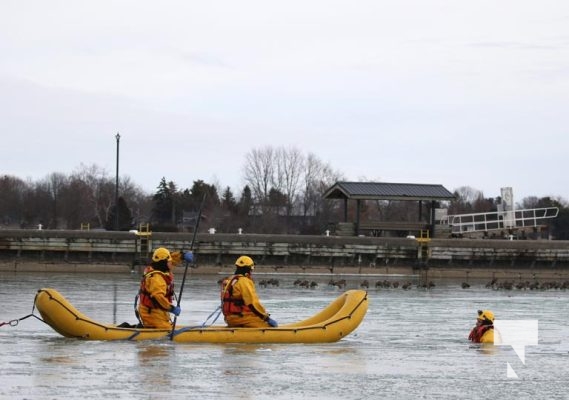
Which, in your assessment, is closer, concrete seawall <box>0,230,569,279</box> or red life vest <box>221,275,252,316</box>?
red life vest <box>221,275,252,316</box>

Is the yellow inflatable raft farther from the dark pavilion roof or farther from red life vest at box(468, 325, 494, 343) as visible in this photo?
the dark pavilion roof

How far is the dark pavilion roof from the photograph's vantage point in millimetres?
64375

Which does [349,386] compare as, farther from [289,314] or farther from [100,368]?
[289,314]

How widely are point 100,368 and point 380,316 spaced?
1449cm

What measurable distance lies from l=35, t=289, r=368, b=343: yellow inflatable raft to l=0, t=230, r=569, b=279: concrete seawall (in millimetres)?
36522

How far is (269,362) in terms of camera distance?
64.4 feet

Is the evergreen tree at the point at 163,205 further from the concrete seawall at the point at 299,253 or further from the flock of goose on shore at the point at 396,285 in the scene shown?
the flock of goose on shore at the point at 396,285

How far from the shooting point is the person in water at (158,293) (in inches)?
856

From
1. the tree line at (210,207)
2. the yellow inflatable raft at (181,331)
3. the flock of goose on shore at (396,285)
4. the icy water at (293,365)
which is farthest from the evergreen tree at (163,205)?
the yellow inflatable raft at (181,331)

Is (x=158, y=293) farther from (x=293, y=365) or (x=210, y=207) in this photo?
(x=210, y=207)

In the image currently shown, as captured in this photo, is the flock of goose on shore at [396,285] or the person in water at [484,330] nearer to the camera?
the person in water at [484,330]

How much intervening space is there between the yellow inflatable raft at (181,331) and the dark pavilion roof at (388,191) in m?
40.7

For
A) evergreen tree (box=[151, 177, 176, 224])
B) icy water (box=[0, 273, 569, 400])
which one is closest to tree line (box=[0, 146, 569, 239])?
evergreen tree (box=[151, 177, 176, 224])

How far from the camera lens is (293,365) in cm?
1936
